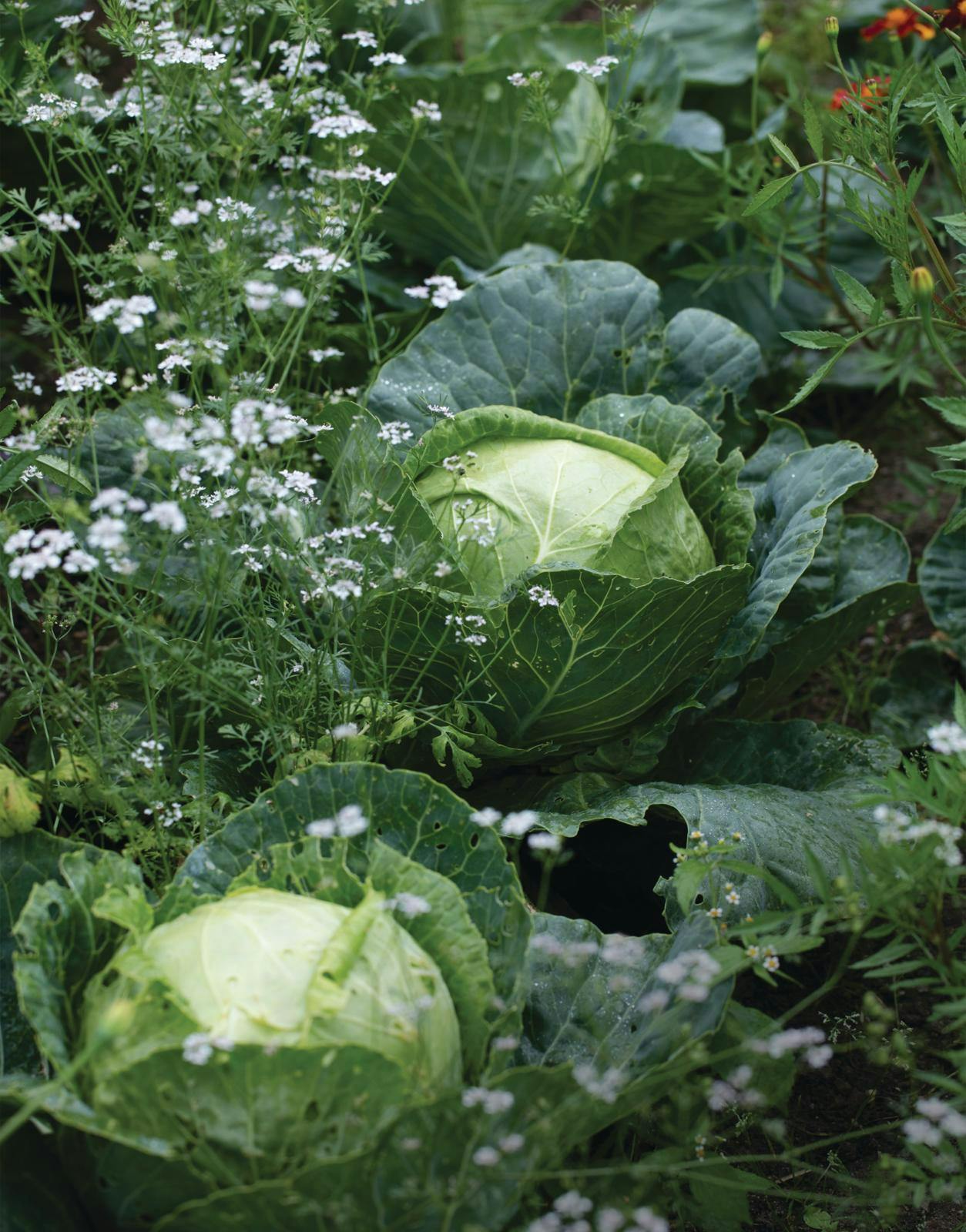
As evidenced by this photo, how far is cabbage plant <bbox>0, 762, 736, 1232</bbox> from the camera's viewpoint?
1779mm

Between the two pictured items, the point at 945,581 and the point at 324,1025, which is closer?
the point at 324,1025

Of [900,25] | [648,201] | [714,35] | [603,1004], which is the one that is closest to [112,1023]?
[603,1004]

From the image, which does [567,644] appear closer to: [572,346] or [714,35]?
[572,346]

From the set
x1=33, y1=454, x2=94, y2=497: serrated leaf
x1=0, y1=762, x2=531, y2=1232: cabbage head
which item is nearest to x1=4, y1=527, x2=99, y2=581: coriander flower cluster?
x1=0, y1=762, x2=531, y2=1232: cabbage head

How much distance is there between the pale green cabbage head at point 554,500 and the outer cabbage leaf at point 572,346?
1.52 ft

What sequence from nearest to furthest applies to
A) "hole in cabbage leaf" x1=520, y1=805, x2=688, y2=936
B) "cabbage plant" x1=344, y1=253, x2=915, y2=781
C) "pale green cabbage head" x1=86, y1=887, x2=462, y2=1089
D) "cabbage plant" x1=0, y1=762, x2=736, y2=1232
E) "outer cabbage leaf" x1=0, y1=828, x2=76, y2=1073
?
1. "cabbage plant" x1=0, y1=762, x2=736, y2=1232
2. "pale green cabbage head" x1=86, y1=887, x2=462, y2=1089
3. "outer cabbage leaf" x1=0, y1=828, x2=76, y2=1073
4. "cabbage plant" x1=344, y1=253, x2=915, y2=781
5. "hole in cabbage leaf" x1=520, y1=805, x2=688, y2=936

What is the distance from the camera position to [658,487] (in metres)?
2.85

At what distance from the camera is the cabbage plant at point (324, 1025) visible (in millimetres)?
1779

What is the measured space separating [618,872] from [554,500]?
942mm

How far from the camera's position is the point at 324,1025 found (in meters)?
1.89

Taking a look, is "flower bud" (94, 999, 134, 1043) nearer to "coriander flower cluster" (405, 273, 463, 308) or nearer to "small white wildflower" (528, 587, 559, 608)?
"small white wildflower" (528, 587, 559, 608)

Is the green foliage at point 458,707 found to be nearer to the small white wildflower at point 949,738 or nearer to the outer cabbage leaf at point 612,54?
the small white wildflower at point 949,738

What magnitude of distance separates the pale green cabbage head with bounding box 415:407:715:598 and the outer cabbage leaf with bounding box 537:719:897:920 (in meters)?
0.47

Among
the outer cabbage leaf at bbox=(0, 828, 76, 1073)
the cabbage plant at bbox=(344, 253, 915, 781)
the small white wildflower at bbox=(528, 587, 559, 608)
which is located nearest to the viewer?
the outer cabbage leaf at bbox=(0, 828, 76, 1073)
